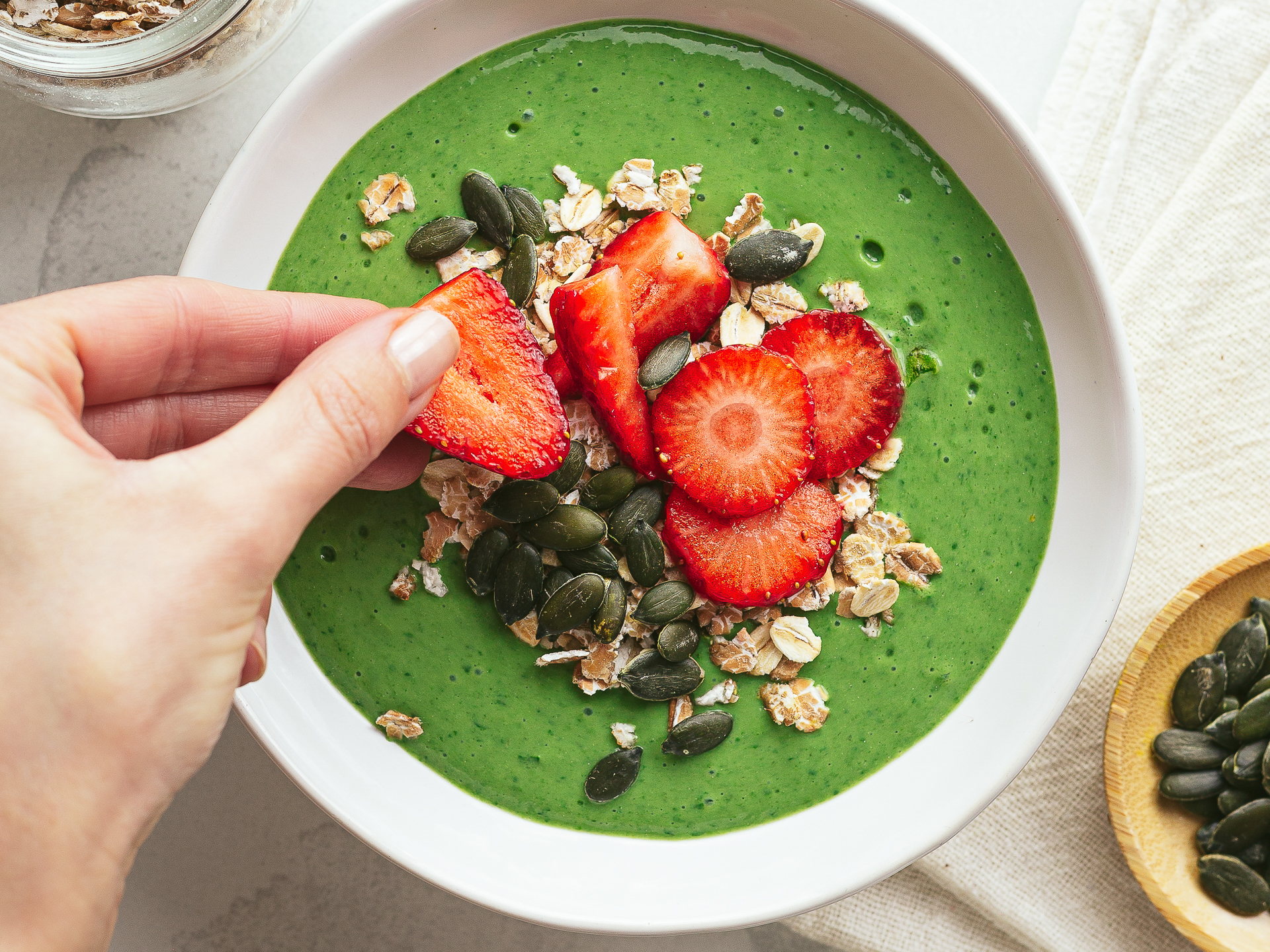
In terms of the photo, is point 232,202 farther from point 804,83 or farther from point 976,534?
point 976,534

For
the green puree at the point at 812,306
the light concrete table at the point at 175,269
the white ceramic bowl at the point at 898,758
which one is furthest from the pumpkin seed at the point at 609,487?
the light concrete table at the point at 175,269

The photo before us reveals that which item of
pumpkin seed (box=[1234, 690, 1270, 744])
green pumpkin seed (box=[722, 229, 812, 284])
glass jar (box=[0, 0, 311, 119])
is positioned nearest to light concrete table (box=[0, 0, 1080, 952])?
glass jar (box=[0, 0, 311, 119])

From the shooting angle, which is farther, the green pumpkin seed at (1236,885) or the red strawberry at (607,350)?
the green pumpkin seed at (1236,885)

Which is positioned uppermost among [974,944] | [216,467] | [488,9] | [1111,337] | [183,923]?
[488,9]

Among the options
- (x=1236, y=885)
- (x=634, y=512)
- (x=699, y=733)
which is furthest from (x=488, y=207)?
(x=1236, y=885)

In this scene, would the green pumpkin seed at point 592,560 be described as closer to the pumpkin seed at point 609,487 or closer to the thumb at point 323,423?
the pumpkin seed at point 609,487

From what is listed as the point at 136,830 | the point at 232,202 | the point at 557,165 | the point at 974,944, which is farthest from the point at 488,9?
the point at 974,944
